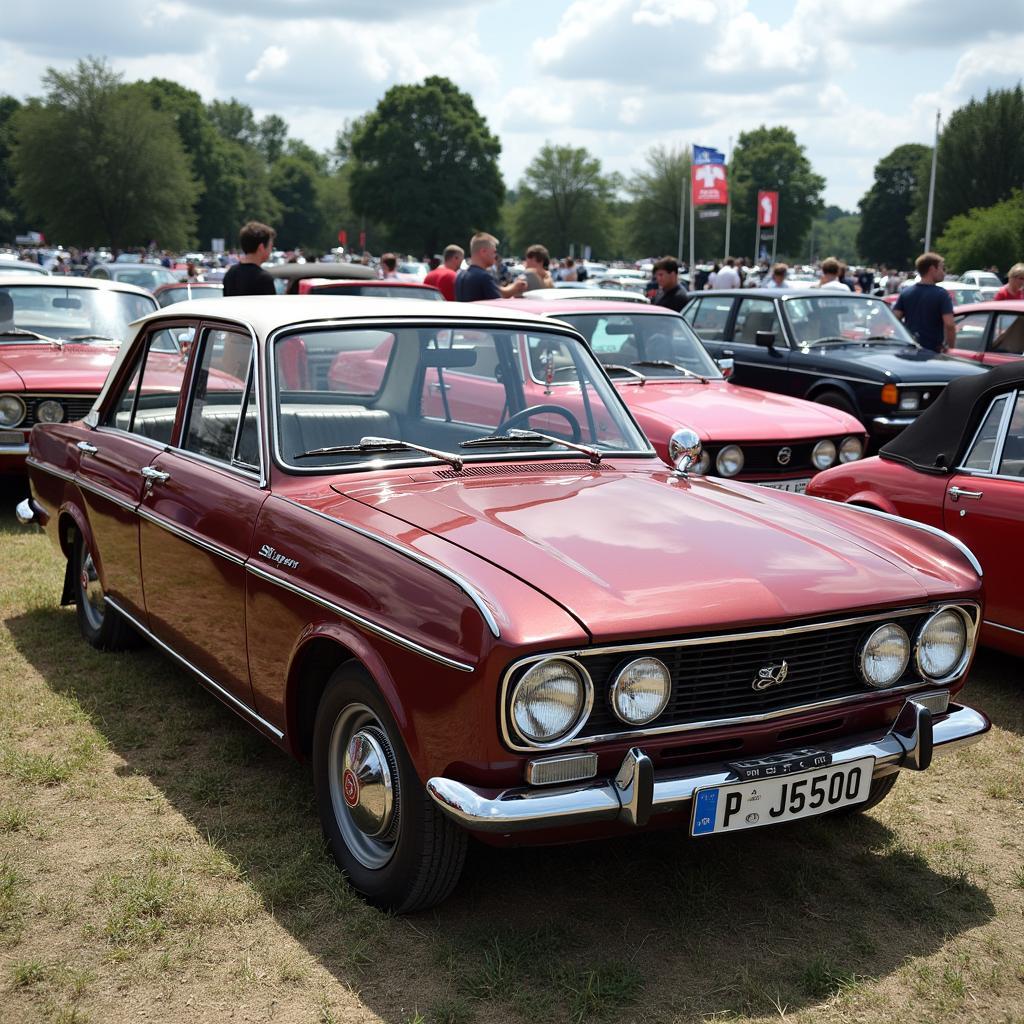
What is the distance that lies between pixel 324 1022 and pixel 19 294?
822 centimetres

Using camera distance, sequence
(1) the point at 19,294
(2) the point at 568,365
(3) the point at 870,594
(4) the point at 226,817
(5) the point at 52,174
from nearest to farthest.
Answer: (3) the point at 870,594 → (4) the point at 226,817 → (2) the point at 568,365 → (1) the point at 19,294 → (5) the point at 52,174

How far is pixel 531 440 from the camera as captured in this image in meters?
4.47

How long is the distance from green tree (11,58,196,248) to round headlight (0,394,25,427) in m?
43.1

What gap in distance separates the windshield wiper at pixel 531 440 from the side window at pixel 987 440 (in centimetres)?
224

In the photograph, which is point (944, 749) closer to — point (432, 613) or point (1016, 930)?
point (1016, 930)

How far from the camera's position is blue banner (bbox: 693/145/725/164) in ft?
107

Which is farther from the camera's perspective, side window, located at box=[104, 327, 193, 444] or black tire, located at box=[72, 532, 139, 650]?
black tire, located at box=[72, 532, 139, 650]

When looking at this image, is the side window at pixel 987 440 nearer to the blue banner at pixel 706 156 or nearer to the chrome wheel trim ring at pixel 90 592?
the chrome wheel trim ring at pixel 90 592

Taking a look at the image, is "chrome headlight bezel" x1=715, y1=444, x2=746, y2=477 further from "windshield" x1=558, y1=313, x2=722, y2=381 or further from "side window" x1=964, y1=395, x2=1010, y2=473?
"side window" x1=964, y1=395, x2=1010, y2=473

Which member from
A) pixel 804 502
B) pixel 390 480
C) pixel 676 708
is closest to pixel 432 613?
pixel 676 708

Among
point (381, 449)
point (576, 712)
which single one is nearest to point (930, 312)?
point (381, 449)

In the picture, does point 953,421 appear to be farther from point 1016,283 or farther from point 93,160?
point 93,160

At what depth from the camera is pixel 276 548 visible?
387 cm

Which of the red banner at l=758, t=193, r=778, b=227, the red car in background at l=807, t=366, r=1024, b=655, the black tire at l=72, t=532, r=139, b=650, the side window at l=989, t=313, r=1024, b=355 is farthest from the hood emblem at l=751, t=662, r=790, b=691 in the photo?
the red banner at l=758, t=193, r=778, b=227
